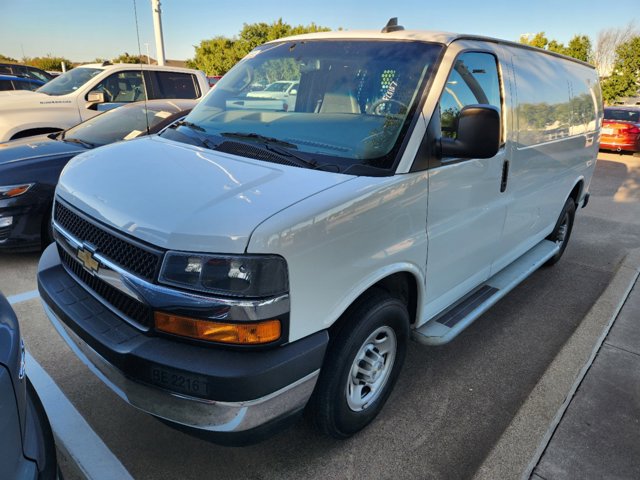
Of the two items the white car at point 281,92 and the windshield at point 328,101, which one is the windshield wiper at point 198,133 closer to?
the windshield at point 328,101

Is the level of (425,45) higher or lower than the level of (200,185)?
higher

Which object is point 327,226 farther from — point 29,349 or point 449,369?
point 29,349

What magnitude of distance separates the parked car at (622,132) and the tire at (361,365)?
1384cm

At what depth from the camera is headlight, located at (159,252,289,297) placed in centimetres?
178

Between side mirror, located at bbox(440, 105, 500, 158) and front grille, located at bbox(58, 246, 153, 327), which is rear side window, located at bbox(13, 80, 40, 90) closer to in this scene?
front grille, located at bbox(58, 246, 153, 327)

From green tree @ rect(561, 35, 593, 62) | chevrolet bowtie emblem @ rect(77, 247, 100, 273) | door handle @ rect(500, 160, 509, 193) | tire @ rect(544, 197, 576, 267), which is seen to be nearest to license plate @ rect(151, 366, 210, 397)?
chevrolet bowtie emblem @ rect(77, 247, 100, 273)

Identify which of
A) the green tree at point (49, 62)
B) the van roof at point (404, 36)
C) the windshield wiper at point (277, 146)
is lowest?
the green tree at point (49, 62)

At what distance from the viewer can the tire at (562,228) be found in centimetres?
497

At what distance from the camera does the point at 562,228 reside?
521 cm

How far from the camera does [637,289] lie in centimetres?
455

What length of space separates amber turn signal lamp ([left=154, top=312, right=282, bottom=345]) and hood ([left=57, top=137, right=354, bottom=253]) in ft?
0.97

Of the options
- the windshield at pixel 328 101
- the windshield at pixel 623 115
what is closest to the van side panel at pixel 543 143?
the windshield at pixel 328 101

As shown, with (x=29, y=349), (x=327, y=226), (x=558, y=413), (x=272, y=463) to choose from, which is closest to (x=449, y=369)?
(x=558, y=413)

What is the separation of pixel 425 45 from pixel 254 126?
1.12 meters
